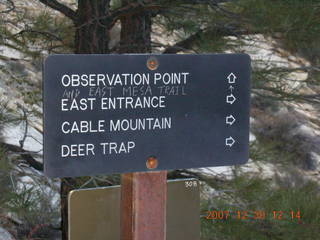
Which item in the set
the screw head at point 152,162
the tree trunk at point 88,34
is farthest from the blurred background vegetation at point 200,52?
the screw head at point 152,162

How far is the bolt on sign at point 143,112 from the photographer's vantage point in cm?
114

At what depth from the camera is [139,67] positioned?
1218 millimetres

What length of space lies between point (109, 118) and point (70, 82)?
10 centimetres

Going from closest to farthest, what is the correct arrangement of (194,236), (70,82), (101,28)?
(70,82) < (194,236) < (101,28)

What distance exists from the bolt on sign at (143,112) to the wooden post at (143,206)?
0.05 metres

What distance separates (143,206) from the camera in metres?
1.28

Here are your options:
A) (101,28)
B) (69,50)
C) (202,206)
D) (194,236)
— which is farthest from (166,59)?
(69,50)

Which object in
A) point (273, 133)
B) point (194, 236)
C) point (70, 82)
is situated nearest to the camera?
point (70, 82)

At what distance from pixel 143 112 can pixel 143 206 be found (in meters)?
0.21

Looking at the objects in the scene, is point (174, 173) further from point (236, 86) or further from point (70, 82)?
point (70, 82)

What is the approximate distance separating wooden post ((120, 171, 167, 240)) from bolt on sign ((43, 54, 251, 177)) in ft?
0.16
